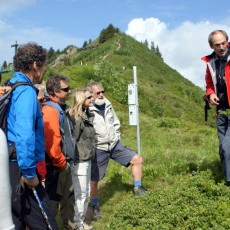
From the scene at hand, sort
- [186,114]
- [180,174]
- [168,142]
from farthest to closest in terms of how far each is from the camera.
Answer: [186,114] < [168,142] < [180,174]

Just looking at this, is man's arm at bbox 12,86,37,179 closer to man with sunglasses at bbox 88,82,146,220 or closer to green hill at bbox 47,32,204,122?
man with sunglasses at bbox 88,82,146,220

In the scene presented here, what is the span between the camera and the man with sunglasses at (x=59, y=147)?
170 inches

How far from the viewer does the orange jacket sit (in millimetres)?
4281

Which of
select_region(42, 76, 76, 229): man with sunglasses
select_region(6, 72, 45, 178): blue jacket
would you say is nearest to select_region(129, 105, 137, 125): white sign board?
select_region(42, 76, 76, 229): man with sunglasses

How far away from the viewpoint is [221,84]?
5504 mm

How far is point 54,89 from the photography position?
16.3 ft

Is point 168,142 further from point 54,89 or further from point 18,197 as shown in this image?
point 18,197

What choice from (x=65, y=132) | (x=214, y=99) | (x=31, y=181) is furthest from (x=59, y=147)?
(x=214, y=99)

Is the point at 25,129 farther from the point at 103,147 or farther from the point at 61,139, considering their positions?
the point at 103,147

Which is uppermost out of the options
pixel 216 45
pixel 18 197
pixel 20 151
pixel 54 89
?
pixel 216 45

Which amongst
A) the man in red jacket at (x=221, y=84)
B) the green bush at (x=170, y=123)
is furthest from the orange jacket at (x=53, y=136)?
the green bush at (x=170, y=123)

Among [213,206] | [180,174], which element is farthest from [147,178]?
[213,206]

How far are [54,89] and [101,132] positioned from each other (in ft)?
4.90

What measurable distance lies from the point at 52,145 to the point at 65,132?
45cm
